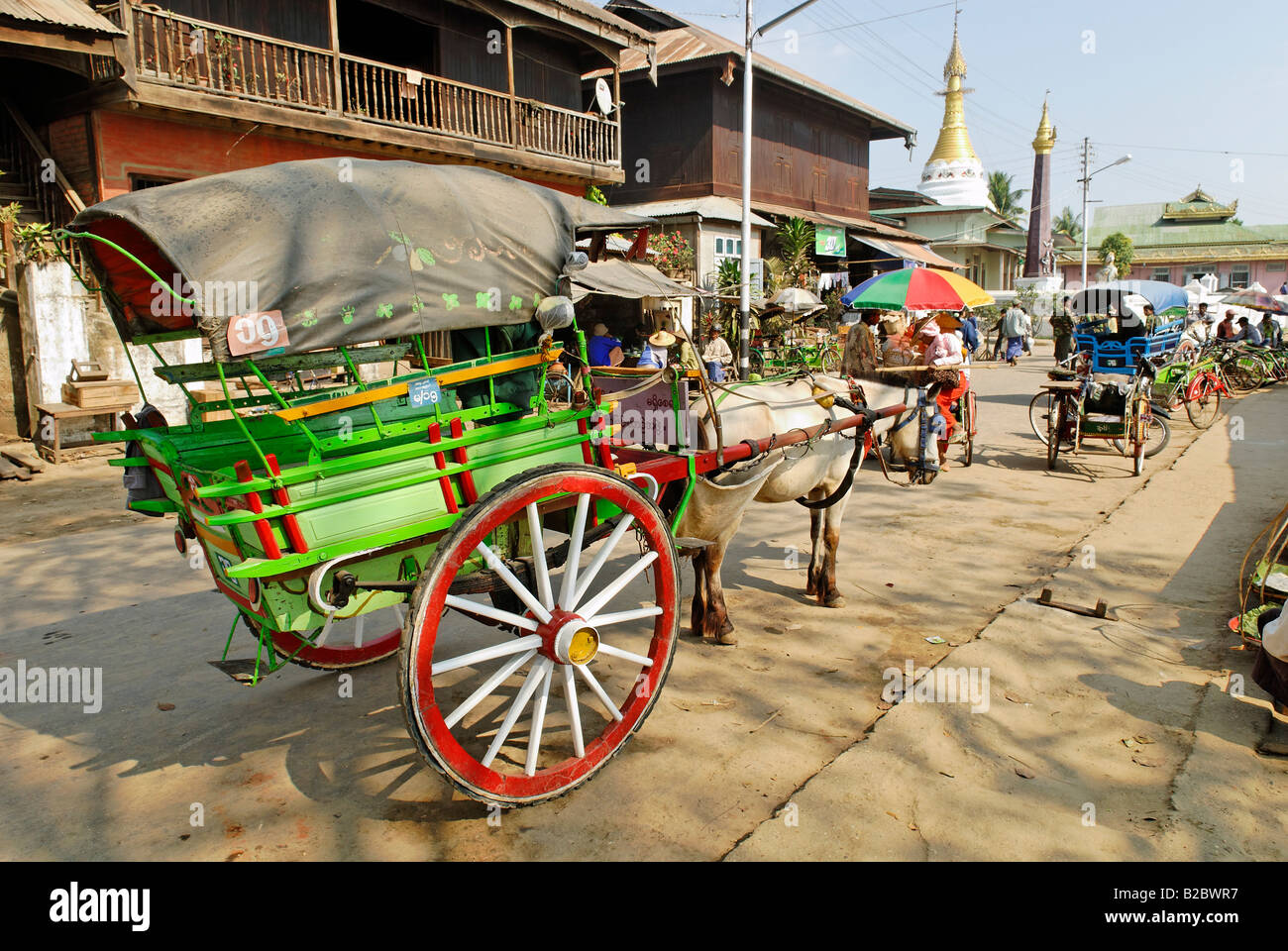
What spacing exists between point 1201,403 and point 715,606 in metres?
13.7

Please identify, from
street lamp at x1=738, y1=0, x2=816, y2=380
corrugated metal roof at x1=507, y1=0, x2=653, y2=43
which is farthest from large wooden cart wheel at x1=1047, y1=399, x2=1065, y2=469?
corrugated metal roof at x1=507, y1=0, x2=653, y2=43

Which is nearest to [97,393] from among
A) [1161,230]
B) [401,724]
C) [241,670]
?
[401,724]

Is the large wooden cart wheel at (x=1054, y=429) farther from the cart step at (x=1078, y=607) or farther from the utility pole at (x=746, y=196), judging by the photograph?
the utility pole at (x=746, y=196)

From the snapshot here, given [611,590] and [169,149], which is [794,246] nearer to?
[169,149]

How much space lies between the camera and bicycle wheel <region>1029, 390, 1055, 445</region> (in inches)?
422

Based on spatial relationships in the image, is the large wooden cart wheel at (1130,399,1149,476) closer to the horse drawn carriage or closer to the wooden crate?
the horse drawn carriage

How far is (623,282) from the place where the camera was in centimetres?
415

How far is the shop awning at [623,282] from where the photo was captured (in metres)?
3.90

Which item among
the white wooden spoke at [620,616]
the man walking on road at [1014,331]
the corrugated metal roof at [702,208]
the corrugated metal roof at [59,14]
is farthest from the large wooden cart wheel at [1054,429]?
the man walking on road at [1014,331]

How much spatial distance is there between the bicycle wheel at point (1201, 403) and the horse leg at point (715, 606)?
12163 millimetres

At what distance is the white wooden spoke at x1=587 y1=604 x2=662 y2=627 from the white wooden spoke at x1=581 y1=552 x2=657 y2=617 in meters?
0.04

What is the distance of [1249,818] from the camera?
10.7ft

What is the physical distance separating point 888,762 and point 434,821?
196 cm
